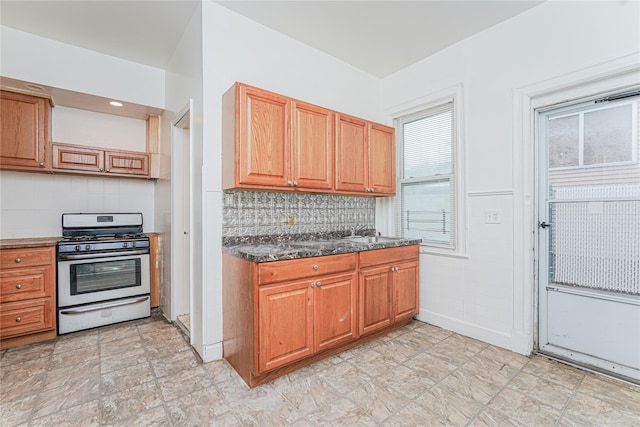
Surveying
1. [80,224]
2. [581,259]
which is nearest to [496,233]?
[581,259]

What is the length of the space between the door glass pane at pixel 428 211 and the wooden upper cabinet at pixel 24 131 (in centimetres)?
388

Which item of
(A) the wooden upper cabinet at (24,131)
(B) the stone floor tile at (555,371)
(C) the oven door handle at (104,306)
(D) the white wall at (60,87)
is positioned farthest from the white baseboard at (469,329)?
(A) the wooden upper cabinet at (24,131)

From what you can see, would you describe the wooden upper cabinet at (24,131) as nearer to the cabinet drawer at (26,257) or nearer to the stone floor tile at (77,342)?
the cabinet drawer at (26,257)

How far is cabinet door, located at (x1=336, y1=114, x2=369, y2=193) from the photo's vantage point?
2.82 m

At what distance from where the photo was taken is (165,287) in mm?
3410

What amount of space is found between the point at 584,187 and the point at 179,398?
3.25 meters

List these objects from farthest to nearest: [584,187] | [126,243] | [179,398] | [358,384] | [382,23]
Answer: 1. [126,243]
2. [382,23]
3. [584,187]
4. [358,384]
5. [179,398]

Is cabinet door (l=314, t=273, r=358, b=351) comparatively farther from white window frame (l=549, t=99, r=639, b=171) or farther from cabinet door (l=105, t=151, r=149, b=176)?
cabinet door (l=105, t=151, r=149, b=176)

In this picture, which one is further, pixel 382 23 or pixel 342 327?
pixel 382 23

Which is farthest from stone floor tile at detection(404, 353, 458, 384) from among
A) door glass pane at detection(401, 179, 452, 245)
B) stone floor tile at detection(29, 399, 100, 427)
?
stone floor tile at detection(29, 399, 100, 427)

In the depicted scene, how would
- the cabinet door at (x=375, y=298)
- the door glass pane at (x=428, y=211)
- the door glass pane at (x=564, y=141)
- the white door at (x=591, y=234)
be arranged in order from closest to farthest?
1. the white door at (x=591, y=234)
2. the door glass pane at (x=564, y=141)
3. the cabinet door at (x=375, y=298)
4. the door glass pane at (x=428, y=211)

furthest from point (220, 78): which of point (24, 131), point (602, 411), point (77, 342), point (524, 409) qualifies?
point (602, 411)

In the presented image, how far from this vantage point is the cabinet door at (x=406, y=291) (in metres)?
2.85

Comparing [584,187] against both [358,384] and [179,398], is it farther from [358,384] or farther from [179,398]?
[179,398]
